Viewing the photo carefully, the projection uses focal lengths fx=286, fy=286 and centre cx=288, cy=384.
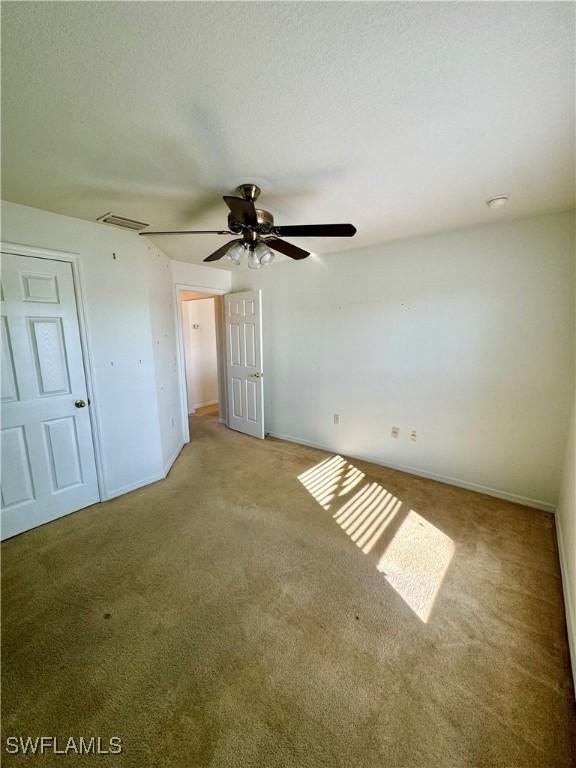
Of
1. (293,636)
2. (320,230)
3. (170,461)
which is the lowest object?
(293,636)

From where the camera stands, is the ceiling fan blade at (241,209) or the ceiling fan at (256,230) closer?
the ceiling fan blade at (241,209)

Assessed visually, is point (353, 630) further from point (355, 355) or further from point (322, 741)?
point (355, 355)

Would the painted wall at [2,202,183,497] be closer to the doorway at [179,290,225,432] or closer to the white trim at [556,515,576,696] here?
the doorway at [179,290,225,432]

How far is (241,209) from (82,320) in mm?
Result: 1706

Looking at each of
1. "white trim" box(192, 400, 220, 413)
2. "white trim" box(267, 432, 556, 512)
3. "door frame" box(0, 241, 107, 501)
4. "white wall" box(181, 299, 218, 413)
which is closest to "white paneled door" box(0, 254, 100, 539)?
"door frame" box(0, 241, 107, 501)

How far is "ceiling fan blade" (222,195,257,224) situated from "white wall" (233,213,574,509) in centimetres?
185

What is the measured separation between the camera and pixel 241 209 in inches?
62.2

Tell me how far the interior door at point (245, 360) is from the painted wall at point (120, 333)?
1.14 m

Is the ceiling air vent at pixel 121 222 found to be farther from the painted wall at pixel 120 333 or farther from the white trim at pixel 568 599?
the white trim at pixel 568 599

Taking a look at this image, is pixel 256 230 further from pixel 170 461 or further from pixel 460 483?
pixel 460 483

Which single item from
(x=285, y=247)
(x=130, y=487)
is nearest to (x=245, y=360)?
(x=130, y=487)

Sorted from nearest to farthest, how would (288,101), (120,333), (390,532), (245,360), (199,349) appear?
1. (288,101)
2. (390,532)
3. (120,333)
4. (245,360)
5. (199,349)

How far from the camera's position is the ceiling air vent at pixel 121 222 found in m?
2.26

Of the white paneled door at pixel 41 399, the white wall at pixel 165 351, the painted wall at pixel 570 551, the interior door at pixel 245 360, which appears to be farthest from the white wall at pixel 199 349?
the painted wall at pixel 570 551
